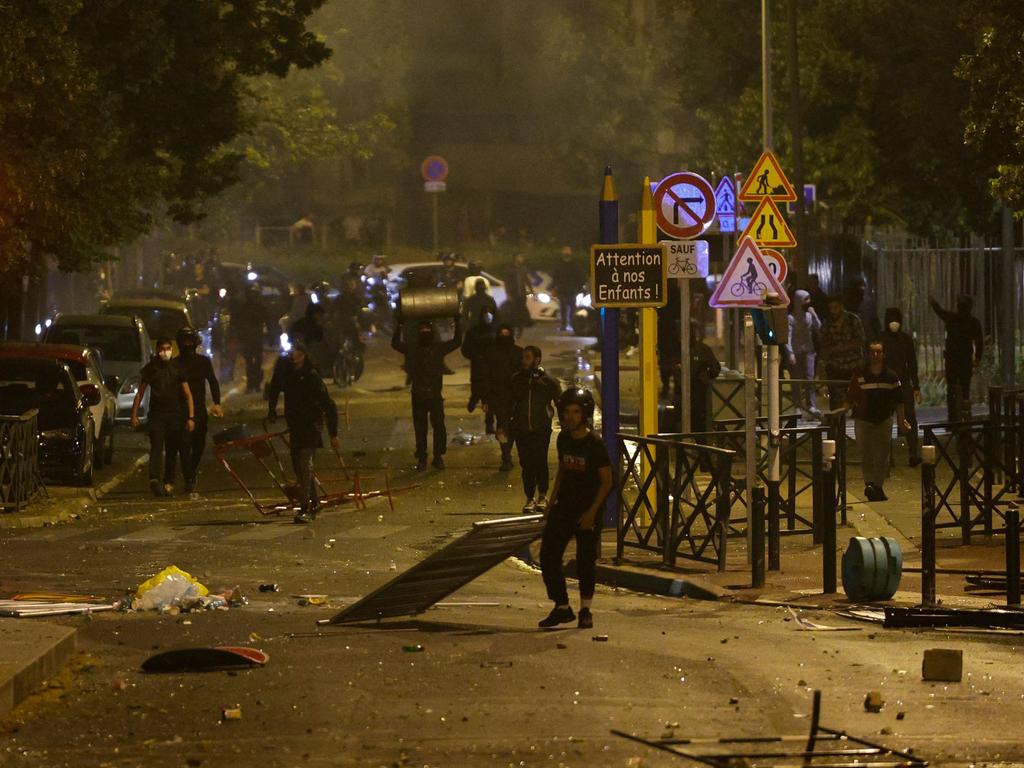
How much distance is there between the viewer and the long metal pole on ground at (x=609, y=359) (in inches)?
642

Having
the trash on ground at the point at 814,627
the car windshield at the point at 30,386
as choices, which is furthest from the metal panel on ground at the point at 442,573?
the car windshield at the point at 30,386

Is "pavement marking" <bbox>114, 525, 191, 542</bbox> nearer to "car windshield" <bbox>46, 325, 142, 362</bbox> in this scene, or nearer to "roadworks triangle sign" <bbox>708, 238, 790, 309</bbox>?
"roadworks triangle sign" <bbox>708, 238, 790, 309</bbox>

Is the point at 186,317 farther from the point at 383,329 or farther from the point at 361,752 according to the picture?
the point at 361,752

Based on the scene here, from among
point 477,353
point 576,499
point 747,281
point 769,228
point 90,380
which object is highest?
point 769,228

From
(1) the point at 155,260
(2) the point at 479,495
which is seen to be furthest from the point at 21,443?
(1) the point at 155,260

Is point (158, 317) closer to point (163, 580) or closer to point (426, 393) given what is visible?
point (426, 393)

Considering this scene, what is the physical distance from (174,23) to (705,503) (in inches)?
601

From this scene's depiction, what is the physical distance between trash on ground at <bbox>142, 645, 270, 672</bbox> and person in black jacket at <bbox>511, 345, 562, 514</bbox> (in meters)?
8.14

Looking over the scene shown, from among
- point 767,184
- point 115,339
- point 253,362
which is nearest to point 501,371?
point 767,184

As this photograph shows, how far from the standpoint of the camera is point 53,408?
2069cm

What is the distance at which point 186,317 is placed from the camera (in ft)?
104

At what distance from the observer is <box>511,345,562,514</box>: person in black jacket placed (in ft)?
60.4

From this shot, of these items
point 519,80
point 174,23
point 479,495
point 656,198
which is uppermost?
point 519,80

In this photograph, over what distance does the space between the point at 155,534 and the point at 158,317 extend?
1514 centimetres
